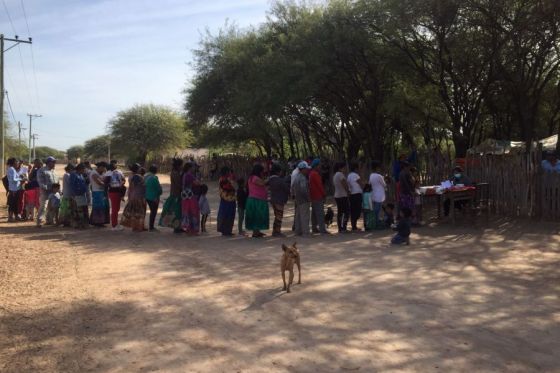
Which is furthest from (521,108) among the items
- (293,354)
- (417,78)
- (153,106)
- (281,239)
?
(153,106)

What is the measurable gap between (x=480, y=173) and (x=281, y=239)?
231 inches

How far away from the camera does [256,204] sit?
10.8 metres

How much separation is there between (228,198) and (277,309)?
5.54 metres

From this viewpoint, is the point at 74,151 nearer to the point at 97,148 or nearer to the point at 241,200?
the point at 97,148

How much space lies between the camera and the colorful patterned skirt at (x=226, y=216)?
36.1ft

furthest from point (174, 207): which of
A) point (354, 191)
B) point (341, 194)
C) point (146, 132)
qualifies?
point (146, 132)

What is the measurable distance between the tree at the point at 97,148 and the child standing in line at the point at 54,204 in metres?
81.2

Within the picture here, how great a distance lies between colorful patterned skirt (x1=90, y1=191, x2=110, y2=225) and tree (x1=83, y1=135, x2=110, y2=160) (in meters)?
81.9

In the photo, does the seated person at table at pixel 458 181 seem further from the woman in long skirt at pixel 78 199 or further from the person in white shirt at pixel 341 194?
the woman in long skirt at pixel 78 199

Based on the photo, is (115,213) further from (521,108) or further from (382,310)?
(521,108)

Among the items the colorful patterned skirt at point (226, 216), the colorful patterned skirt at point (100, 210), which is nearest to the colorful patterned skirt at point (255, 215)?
the colorful patterned skirt at point (226, 216)

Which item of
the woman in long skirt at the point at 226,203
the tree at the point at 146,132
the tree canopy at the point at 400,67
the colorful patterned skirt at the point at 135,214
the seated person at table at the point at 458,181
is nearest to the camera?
the woman in long skirt at the point at 226,203

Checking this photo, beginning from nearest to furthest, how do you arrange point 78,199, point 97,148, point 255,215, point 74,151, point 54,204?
1. point 255,215
2. point 78,199
3. point 54,204
4. point 97,148
5. point 74,151

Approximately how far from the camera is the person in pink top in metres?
10.7
